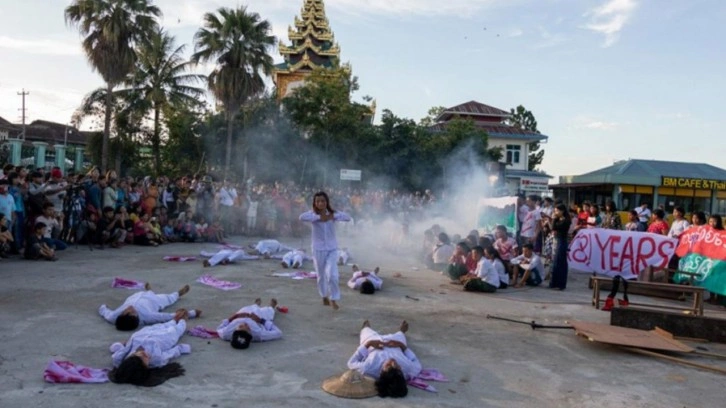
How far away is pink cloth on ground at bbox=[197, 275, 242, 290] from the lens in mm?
9953

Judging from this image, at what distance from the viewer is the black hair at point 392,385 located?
5055mm

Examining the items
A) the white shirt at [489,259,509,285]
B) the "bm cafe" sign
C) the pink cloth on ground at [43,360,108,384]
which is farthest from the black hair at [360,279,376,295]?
the "bm cafe" sign

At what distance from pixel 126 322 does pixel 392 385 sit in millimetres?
3507

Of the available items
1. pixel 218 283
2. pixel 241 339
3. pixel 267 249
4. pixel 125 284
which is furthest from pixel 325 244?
pixel 267 249

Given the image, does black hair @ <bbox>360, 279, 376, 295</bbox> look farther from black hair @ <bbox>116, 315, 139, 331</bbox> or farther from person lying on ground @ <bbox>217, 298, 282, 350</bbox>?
black hair @ <bbox>116, 315, 139, 331</bbox>

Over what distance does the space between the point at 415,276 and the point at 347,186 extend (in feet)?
60.0

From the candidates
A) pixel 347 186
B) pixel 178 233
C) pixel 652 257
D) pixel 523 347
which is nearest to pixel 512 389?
pixel 523 347

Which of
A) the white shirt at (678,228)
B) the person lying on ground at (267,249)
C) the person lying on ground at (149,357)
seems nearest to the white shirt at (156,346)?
the person lying on ground at (149,357)

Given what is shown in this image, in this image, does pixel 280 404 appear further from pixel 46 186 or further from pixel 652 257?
pixel 46 186

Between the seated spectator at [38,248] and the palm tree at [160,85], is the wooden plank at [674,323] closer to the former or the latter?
the seated spectator at [38,248]

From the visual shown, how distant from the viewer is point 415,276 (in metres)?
12.6

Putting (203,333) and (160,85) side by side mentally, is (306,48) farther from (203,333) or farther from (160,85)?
(203,333)

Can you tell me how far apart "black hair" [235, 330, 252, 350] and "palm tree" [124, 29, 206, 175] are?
1071 inches

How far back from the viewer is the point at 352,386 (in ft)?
16.8
